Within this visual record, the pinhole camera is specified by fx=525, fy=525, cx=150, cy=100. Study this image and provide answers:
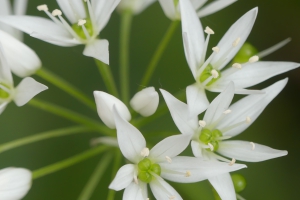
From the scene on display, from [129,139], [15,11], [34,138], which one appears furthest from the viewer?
[15,11]

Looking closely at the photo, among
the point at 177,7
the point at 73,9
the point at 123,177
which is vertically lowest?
the point at 123,177

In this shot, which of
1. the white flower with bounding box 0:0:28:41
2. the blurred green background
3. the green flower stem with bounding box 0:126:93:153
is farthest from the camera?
the blurred green background

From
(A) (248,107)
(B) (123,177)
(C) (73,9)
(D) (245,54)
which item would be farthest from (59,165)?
(D) (245,54)

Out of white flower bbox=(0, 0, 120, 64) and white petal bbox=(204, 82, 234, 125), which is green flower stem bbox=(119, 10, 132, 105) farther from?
white petal bbox=(204, 82, 234, 125)

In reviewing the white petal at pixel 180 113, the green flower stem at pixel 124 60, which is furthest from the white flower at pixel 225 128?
the green flower stem at pixel 124 60

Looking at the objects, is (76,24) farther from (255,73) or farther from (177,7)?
Result: (255,73)

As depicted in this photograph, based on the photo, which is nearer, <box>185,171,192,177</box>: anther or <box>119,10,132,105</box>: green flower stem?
<box>185,171,192,177</box>: anther

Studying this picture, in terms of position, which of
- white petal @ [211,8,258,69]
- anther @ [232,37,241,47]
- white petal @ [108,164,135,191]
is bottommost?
white petal @ [108,164,135,191]

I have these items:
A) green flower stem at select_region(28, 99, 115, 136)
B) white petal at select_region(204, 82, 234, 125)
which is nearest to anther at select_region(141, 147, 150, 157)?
white petal at select_region(204, 82, 234, 125)
